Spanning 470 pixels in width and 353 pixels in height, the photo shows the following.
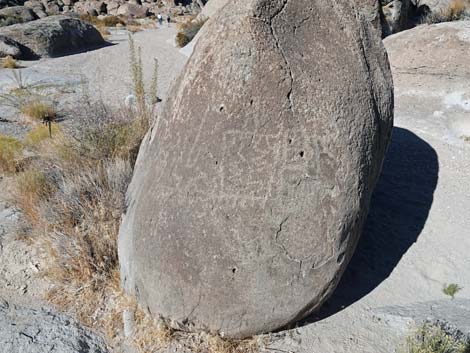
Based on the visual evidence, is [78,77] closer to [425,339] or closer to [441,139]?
[441,139]

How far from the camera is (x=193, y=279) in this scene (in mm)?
2223

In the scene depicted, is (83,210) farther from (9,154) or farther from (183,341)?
(9,154)

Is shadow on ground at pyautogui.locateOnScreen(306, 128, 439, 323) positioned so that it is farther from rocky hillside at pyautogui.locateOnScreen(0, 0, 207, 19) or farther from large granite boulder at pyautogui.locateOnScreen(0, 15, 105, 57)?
rocky hillside at pyautogui.locateOnScreen(0, 0, 207, 19)

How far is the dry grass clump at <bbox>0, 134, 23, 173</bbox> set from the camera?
3.91 metres

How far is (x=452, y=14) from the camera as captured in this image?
1050 cm

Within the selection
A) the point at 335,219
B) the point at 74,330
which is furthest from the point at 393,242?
the point at 74,330

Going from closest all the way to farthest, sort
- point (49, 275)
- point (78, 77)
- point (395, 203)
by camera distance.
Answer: point (49, 275) < point (395, 203) < point (78, 77)

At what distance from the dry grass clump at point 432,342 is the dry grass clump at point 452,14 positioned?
9611 mm

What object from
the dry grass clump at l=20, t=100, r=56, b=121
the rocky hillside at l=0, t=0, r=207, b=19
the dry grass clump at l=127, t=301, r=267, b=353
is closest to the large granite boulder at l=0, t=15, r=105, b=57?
the dry grass clump at l=20, t=100, r=56, b=121

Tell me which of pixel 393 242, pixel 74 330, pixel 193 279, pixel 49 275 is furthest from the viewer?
pixel 393 242

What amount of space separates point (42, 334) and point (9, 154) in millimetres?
2187

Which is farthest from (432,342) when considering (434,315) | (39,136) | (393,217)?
(39,136)

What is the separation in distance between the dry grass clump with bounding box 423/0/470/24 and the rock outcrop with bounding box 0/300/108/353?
10.4 m

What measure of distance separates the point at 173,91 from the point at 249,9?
61 cm
